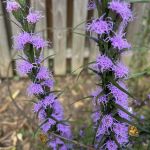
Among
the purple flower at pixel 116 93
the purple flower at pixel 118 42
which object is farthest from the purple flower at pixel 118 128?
the purple flower at pixel 118 42

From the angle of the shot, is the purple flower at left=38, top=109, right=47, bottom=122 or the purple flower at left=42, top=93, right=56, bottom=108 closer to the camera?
the purple flower at left=42, top=93, right=56, bottom=108

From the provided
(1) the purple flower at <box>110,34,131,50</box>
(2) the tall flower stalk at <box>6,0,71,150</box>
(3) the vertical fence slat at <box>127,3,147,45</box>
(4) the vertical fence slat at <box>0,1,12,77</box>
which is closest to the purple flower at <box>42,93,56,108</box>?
(2) the tall flower stalk at <box>6,0,71,150</box>

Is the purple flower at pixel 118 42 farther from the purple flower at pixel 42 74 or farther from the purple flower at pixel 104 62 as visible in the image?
the purple flower at pixel 42 74

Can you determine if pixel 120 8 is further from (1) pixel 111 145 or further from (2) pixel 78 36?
(2) pixel 78 36

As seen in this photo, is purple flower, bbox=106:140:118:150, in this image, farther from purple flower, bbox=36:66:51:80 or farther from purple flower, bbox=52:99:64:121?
purple flower, bbox=36:66:51:80

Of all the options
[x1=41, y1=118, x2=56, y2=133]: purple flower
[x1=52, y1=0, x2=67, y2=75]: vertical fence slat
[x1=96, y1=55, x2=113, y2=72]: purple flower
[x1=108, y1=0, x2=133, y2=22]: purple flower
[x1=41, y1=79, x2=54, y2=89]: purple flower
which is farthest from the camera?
[x1=52, y1=0, x2=67, y2=75]: vertical fence slat

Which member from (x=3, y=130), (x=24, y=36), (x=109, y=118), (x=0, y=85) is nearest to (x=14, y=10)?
(x=24, y=36)

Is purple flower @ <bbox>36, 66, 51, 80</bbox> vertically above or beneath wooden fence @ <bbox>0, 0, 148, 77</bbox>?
above
